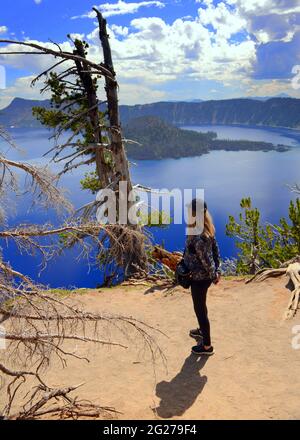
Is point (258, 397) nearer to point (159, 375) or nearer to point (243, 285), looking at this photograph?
point (159, 375)

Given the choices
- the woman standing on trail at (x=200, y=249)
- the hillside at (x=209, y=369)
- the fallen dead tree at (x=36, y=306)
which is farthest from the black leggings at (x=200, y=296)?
the fallen dead tree at (x=36, y=306)

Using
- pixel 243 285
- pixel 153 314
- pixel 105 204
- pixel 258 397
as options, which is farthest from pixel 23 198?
pixel 105 204

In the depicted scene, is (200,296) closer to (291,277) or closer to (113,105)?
(291,277)

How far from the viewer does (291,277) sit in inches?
407

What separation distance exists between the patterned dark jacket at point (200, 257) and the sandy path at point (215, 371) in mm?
1532

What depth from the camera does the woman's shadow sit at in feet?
18.7

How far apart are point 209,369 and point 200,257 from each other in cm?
180

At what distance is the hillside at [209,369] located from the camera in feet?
18.6

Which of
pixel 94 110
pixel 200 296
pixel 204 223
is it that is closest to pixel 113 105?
pixel 94 110

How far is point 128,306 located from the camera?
1116 cm

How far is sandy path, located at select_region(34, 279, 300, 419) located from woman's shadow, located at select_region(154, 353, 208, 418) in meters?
0.01

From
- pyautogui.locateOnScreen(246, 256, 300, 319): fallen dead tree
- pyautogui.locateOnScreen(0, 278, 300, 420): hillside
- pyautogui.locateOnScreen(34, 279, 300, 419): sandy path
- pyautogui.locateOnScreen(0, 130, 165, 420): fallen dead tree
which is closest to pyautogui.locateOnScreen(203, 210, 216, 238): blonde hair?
pyautogui.locateOnScreen(0, 130, 165, 420): fallen dead tree

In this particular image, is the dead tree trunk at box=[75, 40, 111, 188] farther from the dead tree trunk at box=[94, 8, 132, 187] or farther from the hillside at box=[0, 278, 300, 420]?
the hillside at box=[0, 278, 300, 420]

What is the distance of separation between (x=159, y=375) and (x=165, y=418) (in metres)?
1.41
